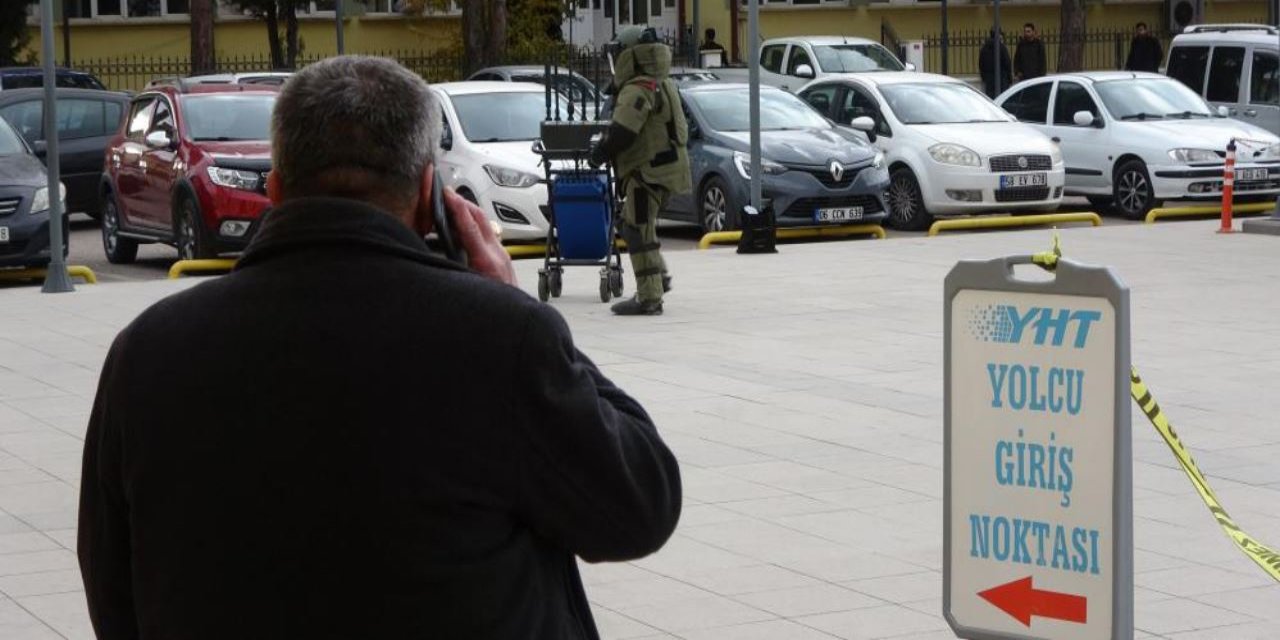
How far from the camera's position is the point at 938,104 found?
22.5m

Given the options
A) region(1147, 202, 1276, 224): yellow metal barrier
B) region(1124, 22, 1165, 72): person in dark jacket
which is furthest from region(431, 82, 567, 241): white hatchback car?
region(1124, 22, 1165, 72): person in dark jacket

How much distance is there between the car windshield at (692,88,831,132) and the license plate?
70.5 inches

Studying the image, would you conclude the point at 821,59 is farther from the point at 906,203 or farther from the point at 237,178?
→ the point at 237,178

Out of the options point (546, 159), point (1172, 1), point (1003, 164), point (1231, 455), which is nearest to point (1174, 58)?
point (1003, 164)

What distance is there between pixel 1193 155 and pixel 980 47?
87.9ft

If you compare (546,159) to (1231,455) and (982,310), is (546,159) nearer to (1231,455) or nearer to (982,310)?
(1231,455)

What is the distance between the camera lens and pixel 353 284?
9.04 ft

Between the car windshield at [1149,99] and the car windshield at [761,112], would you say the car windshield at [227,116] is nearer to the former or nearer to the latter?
the car windshield at [761,112]

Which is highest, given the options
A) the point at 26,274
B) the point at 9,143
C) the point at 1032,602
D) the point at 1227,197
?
the point at 9,143

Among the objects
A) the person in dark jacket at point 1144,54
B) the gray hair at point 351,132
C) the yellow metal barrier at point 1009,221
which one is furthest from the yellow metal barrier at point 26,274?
the person in dark jacket at point 1144,54

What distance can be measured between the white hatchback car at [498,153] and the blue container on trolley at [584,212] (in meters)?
3.87

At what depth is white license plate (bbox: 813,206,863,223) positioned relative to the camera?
1989cm

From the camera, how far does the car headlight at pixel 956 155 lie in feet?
69.3

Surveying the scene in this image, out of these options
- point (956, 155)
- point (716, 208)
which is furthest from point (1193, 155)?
point (716, 208)
